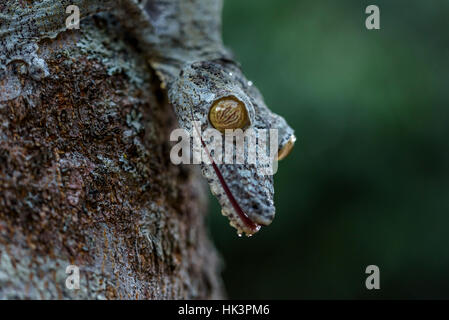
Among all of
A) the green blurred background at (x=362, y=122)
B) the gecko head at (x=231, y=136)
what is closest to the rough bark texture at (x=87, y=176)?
the gecko head at (x=231, y=136)

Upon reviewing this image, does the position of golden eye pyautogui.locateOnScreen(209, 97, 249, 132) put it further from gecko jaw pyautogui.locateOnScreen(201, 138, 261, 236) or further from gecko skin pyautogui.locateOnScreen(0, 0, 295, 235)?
gecko jaw pyautogui.locateOnScreen(201, 138, 261, 236)

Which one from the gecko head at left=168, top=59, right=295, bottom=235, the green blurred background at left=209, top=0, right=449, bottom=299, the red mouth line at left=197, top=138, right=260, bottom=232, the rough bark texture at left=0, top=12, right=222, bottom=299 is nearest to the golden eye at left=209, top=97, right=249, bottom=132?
the gecko head at left=168, top=59, right=295, bottom=235

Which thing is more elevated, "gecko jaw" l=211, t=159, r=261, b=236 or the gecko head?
the gecko head

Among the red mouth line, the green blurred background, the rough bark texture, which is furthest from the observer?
the green blurred background

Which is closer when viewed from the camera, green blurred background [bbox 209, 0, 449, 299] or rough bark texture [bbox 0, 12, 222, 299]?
rough bark texture [bbox 0, 12, 222, 299]

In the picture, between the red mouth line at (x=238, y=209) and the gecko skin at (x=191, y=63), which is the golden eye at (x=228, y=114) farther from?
the red mouth line at (x=238, y=209)

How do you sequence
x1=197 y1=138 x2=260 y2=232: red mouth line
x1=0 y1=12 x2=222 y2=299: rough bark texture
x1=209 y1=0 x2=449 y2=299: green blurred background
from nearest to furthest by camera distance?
x1=0 y1=12 x2=222 y2=299: rough bark texture < x1=197 y1=138 x2=260 y2=232: red mouth line < x1=209 y1=0 x2=449 y2=299: green blurred background

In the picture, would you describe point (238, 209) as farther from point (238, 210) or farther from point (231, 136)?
point (231, 136)
